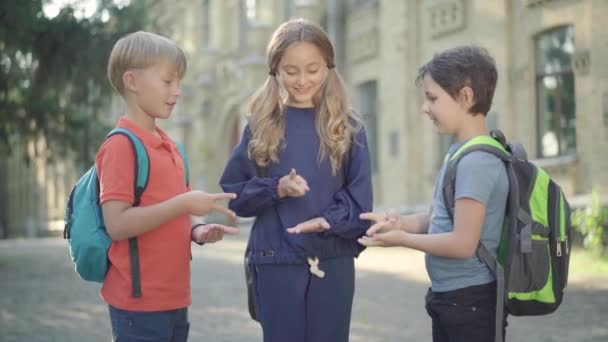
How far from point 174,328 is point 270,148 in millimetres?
747

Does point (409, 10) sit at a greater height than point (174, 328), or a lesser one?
greater

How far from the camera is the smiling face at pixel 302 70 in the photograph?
11.1 ft

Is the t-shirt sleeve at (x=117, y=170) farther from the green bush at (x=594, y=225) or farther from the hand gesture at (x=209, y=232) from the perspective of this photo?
the green bush at (x=594, y=225)

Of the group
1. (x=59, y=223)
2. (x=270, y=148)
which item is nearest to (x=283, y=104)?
(x=270, y=148)

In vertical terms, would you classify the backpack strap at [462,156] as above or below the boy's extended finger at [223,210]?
above

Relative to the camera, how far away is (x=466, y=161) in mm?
3162

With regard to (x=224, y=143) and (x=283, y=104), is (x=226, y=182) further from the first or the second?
(x=224, y=143)

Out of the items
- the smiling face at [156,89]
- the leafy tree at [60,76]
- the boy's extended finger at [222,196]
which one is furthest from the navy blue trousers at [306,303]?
the leafy tree at [60,76]

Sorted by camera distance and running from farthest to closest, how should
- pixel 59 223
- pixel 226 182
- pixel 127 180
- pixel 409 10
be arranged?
1. pixel 59 223
2. pixel 409 10
3. pixel 226 182
4. pixel 127 180

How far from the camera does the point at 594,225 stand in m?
12.4

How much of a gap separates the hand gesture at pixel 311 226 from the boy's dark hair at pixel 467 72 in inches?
26.4

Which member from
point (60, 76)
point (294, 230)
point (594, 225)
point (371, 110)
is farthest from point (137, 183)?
point (371, 110)

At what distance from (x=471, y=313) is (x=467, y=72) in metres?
0.86

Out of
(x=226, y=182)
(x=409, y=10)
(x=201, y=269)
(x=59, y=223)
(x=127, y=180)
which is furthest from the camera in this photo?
(x=59, y=223)
